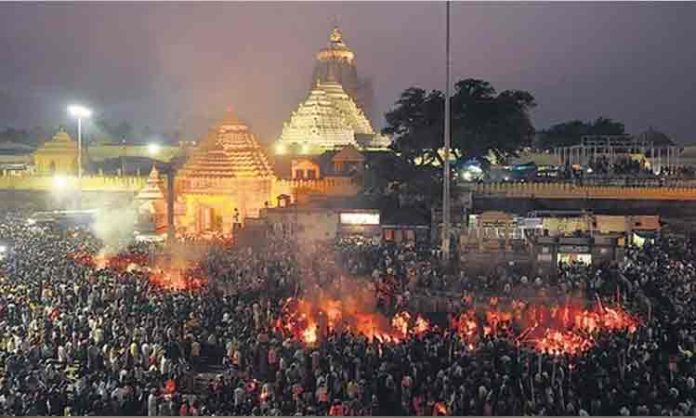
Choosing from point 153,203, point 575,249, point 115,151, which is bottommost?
point 575,249

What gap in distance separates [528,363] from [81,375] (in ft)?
13.2

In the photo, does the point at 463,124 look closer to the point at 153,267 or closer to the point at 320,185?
the point at 320,185

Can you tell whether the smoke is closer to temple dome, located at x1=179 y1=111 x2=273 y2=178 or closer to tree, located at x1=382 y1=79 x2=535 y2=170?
A: temple dome, located at x1=179 y1=111 x2=273 y2=178

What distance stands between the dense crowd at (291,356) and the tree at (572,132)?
78.2 feet

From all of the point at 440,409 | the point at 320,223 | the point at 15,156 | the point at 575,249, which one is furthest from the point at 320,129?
the point at 440,409

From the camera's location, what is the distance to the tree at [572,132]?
35.1 metres

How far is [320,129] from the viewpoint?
29141 millimetres

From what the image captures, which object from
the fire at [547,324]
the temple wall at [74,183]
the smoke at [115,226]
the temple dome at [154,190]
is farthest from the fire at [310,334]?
the temple wall at [74,183]

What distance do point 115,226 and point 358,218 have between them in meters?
6.59

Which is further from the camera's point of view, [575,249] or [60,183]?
[60,183]

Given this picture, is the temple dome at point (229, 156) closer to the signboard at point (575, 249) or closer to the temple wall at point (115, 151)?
the signboard at point (575, 249)

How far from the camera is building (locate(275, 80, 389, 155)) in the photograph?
28938mm

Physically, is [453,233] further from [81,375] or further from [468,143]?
[81,375]

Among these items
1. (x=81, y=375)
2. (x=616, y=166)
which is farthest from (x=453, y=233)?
(x=616, y=166)
